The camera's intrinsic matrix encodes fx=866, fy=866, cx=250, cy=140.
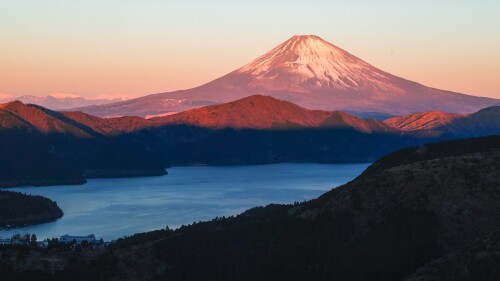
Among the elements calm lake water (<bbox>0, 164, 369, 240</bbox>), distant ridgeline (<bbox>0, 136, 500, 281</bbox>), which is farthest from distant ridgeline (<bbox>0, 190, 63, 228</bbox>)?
distant ridgeline (<bbox>0, 136, 500, 281</bbox>)

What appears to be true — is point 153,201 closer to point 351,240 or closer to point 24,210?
point 24,210

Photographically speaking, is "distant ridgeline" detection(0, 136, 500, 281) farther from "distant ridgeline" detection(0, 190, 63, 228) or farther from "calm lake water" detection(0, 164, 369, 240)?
"distant ridgeline" detection(0, 190, 63, 228)

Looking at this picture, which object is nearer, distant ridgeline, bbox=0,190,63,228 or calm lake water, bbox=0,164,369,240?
calm lake water, bbox=0,164,369,240

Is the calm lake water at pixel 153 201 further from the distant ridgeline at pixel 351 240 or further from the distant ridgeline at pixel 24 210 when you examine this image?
the distant ridgeline at pixel 351 240

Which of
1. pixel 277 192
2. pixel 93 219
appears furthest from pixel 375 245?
pixel 277 192

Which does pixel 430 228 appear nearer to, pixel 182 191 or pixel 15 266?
pixel 15 266

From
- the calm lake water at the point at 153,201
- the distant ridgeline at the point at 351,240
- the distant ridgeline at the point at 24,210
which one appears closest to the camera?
the distant ridgeline at the point at 351,240

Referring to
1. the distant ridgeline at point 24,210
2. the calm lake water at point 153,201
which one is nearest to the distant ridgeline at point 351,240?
the calm lake water at point 153,201
